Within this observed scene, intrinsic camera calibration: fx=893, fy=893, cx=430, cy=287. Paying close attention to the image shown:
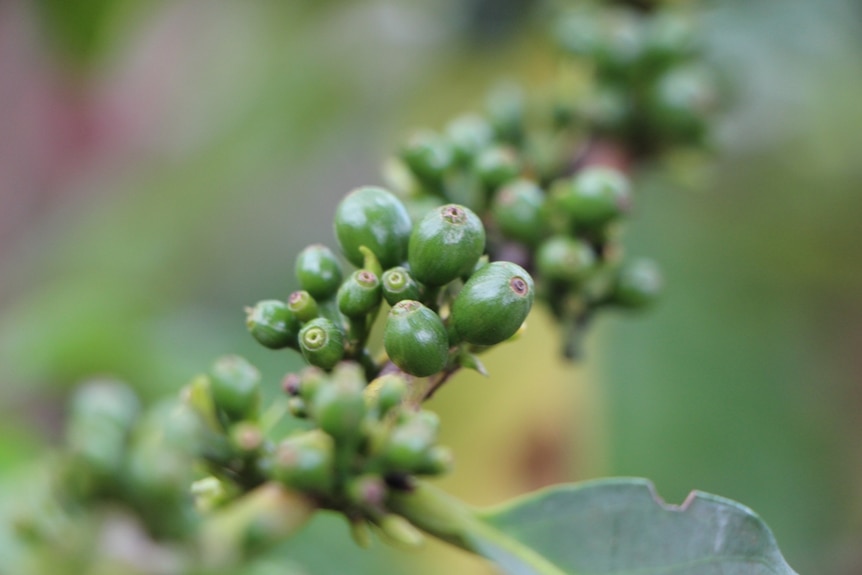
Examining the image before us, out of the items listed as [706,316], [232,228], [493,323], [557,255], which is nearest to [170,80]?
[232,228]

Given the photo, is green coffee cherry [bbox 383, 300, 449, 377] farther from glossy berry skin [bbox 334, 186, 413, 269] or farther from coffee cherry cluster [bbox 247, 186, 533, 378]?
glossy berry skin [bbox 334, 186, 413, 269]

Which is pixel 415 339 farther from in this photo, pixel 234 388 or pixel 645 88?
pixel 645 88

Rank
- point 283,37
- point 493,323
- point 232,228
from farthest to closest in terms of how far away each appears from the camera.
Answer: point 232,228
point 283,37
point 493,323

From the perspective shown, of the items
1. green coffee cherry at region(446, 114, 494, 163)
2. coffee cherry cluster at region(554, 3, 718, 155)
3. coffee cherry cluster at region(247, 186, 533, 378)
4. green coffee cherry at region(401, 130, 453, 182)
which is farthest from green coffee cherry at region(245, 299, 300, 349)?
coffee cherry cluster at region(554, 3, 718, 155)

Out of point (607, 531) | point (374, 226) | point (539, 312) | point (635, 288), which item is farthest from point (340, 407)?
point (539, 312)

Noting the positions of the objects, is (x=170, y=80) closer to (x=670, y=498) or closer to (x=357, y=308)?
(x=670, y=498)
